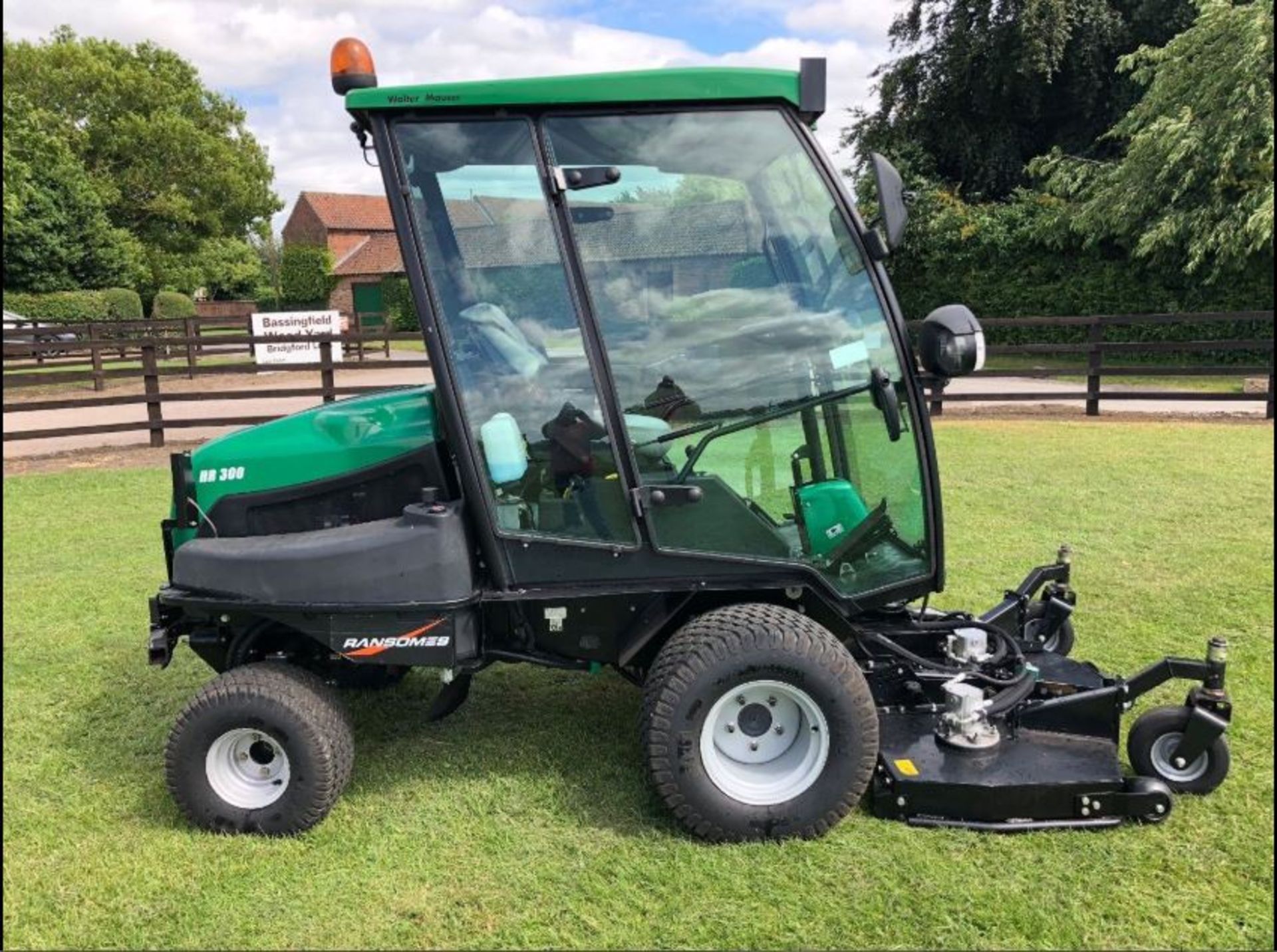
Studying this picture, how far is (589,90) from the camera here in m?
2.73

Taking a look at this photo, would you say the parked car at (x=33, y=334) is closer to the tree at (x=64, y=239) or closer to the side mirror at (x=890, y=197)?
the tree at (x=64, y=239)

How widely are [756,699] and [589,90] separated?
1821 millimetres

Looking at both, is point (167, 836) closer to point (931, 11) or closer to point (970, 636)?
point (970, 636)

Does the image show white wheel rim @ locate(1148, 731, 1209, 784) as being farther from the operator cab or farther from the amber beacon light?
the amber beacon light

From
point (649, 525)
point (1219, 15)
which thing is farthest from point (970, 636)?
point (1219, 15)

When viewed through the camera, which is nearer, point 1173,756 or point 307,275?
point 1173,756

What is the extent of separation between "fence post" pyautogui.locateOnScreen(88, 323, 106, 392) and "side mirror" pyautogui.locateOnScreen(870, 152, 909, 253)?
916 cm

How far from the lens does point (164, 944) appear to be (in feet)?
8.26

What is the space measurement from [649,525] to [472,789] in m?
1.12

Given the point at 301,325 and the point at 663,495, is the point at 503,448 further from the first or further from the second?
the point at 301,325

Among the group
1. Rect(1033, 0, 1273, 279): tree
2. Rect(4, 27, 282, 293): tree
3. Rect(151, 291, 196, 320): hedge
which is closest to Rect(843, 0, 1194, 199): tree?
Rect(1033, 0, 1273, 279): tree

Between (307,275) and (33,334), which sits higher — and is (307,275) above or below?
above

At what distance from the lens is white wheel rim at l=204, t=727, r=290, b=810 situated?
2984mm

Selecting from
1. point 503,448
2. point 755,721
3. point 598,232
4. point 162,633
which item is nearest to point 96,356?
point 162,633
